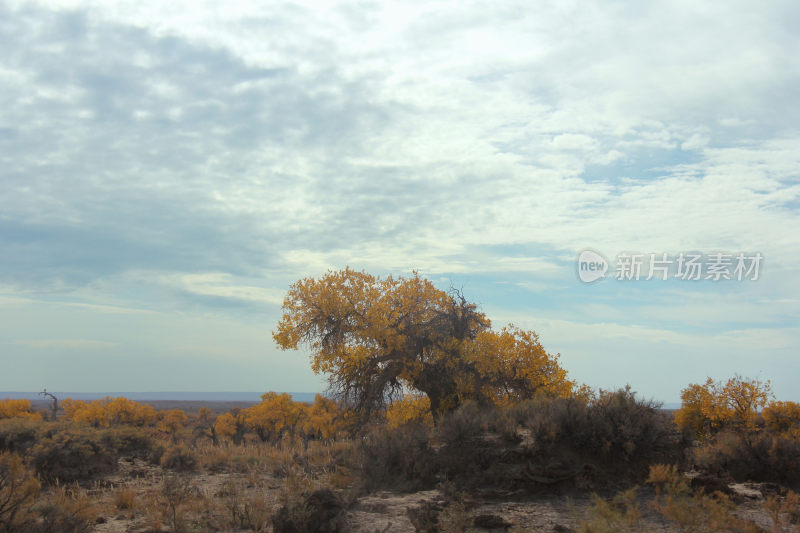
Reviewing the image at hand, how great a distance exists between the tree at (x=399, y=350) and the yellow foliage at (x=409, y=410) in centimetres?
77

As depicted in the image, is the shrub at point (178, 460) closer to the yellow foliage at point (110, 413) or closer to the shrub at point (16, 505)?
the shrub at point (16, 505)

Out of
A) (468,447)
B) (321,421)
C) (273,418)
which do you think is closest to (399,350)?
(468,447)

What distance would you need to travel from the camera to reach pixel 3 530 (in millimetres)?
8102

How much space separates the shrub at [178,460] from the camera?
18.3 m

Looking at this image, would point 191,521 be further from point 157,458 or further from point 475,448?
point 157,458

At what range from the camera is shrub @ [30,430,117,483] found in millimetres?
15852

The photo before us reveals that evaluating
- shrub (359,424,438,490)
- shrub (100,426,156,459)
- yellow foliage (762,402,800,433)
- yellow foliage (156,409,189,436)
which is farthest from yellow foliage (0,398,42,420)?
yellow foliage (762,402,800,433)

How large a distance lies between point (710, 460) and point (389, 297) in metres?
10.6

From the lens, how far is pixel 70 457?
1636 centimetres

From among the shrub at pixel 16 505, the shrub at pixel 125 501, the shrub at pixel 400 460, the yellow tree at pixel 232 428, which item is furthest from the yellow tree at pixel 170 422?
the shrub at pixel 16 505

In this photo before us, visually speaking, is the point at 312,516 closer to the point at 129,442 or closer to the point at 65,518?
the point at 65,518

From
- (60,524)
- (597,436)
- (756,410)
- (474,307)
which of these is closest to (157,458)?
(60,524)

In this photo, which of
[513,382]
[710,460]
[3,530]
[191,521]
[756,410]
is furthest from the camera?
[756,410]

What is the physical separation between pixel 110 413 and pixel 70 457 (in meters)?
22.8
